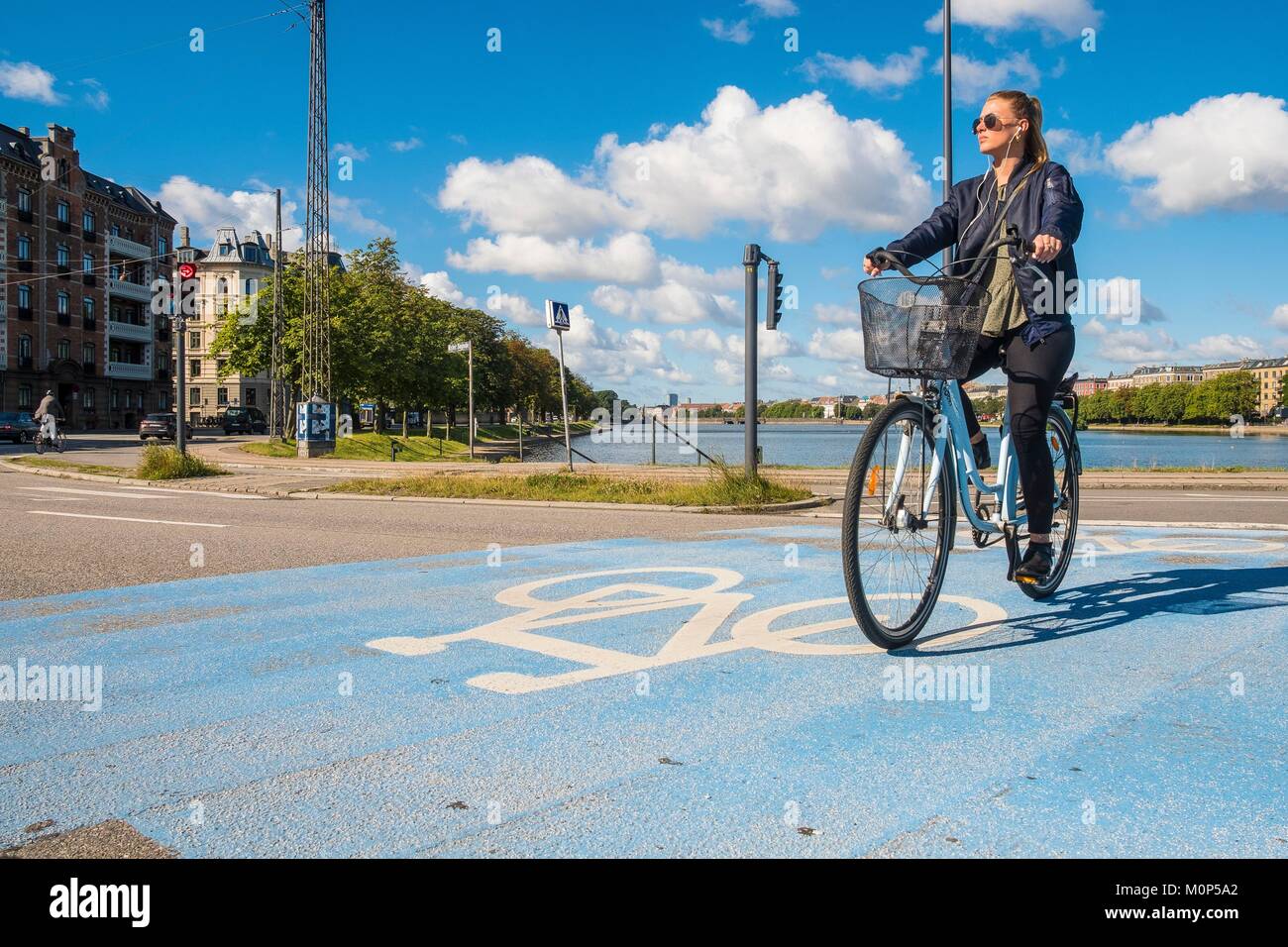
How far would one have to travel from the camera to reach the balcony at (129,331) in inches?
2842

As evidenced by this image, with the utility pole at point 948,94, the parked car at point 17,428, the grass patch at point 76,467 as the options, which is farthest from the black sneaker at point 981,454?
the parked car at point 17,428

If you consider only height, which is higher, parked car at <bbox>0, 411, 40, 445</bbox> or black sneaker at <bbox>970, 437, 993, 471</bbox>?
parked car at <bbox>0, 411, 40, 445</bbox>

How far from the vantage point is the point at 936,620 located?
5000mm

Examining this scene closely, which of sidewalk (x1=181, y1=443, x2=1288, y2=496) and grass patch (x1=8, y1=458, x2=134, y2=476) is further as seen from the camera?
grass patch (x1=8, y1=458, x2=134, y2=476)

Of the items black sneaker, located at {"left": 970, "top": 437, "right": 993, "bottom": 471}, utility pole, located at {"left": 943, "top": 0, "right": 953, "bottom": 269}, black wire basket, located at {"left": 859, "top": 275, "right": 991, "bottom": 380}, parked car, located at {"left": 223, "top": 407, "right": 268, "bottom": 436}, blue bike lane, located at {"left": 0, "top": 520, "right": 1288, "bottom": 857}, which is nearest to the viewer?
blue bike lane, located at {"left": 0, "top": 520, "right": 1288, "bottom": 857}

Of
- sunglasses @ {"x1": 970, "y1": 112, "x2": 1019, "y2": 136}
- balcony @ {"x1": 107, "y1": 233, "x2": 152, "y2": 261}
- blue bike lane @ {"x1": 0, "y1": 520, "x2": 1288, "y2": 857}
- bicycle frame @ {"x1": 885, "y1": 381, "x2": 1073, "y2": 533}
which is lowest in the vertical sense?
blue bike lane @ {"x1": 0, "y1": 520, "x2": 1288, "y2": 857}

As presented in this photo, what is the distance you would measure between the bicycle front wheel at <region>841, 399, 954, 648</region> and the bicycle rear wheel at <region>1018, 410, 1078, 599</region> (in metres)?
1.07

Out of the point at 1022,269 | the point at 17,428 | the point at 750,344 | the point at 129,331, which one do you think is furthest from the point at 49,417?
the point at 129,331

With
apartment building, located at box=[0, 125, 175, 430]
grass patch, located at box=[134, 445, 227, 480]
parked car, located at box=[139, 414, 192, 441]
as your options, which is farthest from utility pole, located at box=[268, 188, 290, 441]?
apartment building, located at box=[0, 125, 175, 430]

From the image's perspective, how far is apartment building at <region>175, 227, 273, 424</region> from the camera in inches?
3684

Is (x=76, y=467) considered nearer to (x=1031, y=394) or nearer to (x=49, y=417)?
(x=49, y=417)

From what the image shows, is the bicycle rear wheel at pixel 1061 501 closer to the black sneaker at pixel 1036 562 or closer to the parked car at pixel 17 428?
the black sneaker at pixel 1036 562

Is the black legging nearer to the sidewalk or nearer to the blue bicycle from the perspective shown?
the blue bicycle
